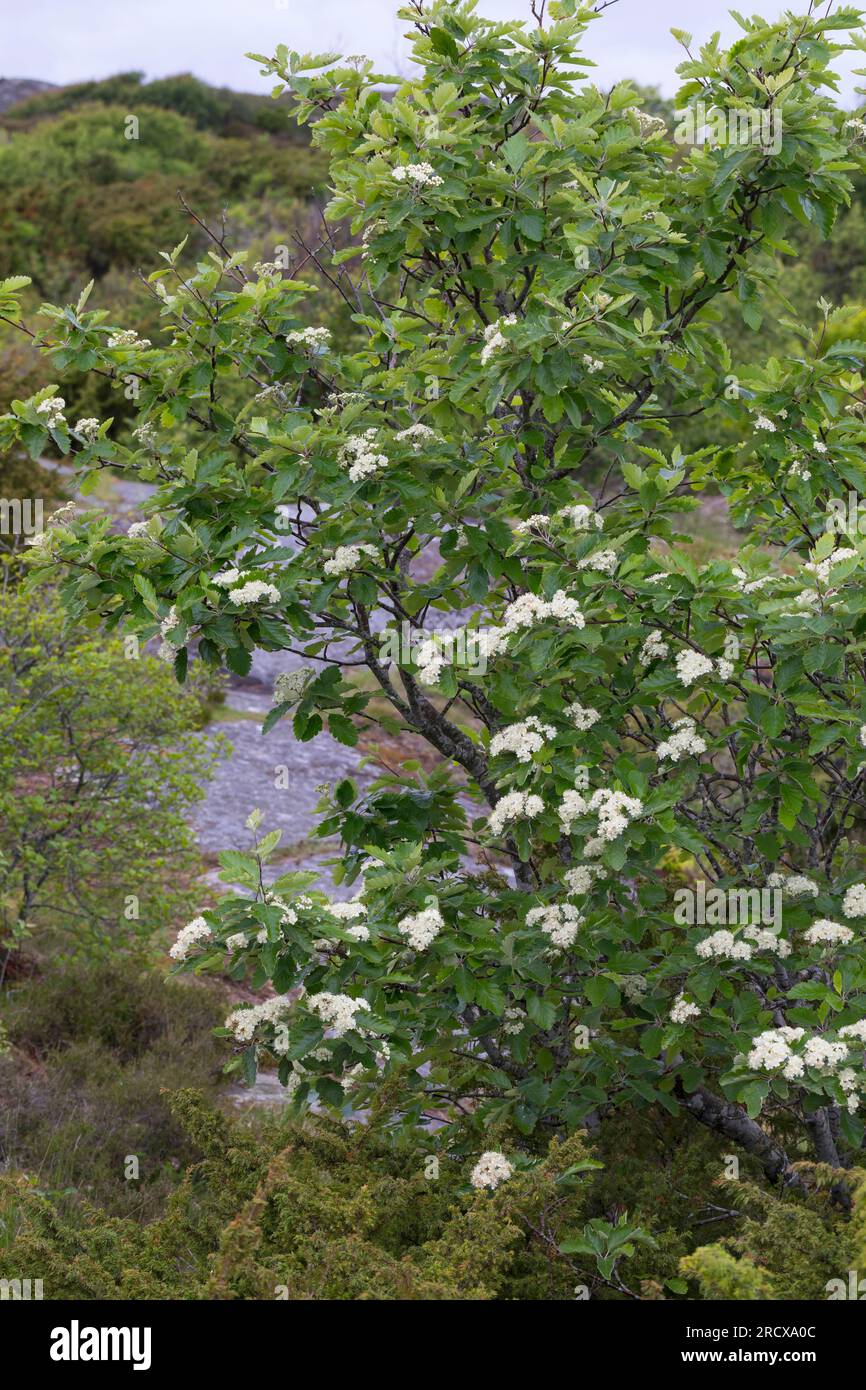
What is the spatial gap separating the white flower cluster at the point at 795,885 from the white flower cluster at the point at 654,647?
0.90 meters

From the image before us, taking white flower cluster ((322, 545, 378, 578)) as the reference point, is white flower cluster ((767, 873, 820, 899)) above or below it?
below

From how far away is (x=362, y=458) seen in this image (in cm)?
421

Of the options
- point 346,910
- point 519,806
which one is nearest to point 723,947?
point 519,806

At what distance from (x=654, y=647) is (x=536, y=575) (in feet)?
2.40

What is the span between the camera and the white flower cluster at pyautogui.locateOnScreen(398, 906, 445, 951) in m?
3.97

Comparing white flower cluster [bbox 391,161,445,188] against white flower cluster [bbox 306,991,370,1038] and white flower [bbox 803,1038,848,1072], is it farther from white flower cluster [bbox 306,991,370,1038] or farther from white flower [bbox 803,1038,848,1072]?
white flower [bbox 803,1038,848,1072]

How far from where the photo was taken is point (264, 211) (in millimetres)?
26312

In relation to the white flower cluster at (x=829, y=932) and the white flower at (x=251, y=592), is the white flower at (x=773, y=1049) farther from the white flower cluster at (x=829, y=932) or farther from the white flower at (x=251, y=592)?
the white flower at (x=251, y=592)

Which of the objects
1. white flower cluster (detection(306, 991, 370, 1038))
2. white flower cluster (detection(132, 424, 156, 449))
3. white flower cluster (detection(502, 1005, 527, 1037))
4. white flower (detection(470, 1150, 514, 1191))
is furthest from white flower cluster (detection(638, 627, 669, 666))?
white flower cluster (detection(132, 424, 156, 449))

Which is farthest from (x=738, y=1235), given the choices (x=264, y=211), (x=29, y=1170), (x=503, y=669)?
(x=264, y=211)

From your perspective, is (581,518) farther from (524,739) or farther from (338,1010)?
(338,1010)

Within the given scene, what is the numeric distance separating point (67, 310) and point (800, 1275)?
4081 millimetres

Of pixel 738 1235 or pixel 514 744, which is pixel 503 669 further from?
pixel 738 1235

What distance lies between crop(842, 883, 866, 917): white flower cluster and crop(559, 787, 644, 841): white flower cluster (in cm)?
87
